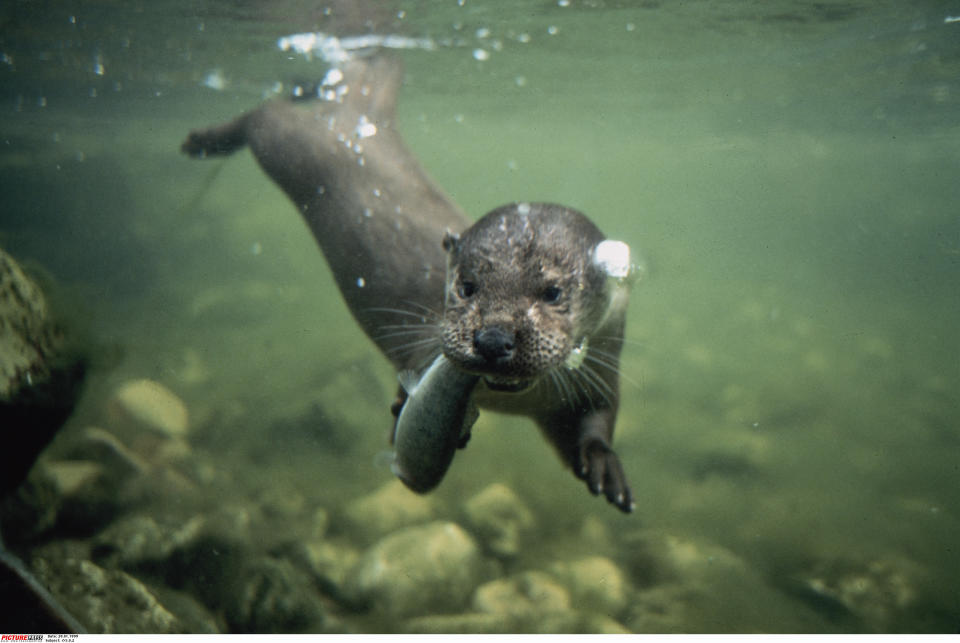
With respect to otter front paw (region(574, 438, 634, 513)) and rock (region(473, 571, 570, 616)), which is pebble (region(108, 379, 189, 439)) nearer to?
rock (region(473, 571, 570, 616))

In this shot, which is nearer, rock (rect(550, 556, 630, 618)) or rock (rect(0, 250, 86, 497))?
rock (rect(0, 250, 86, 497))

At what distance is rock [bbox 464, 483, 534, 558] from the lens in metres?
4.93

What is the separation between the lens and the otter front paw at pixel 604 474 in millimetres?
2836

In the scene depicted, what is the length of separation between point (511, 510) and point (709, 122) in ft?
75.9

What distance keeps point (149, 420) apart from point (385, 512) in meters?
3.13

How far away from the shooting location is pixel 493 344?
7.34 ft

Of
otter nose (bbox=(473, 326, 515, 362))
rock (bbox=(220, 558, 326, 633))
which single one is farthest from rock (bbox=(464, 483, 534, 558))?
otter nose (bbox=(473, 326, 515, 362))

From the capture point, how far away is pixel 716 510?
6188 millimetres

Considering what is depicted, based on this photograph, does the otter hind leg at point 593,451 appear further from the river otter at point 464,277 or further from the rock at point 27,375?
the rock at point 27,375

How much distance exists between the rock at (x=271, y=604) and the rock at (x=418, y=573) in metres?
0.38

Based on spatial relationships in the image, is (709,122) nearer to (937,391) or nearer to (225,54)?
(937,391)

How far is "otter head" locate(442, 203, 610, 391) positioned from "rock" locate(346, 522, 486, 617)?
217cm

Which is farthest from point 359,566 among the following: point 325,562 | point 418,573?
point 418,573

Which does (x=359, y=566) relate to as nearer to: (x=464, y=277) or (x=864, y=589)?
(x=464, y=277)
